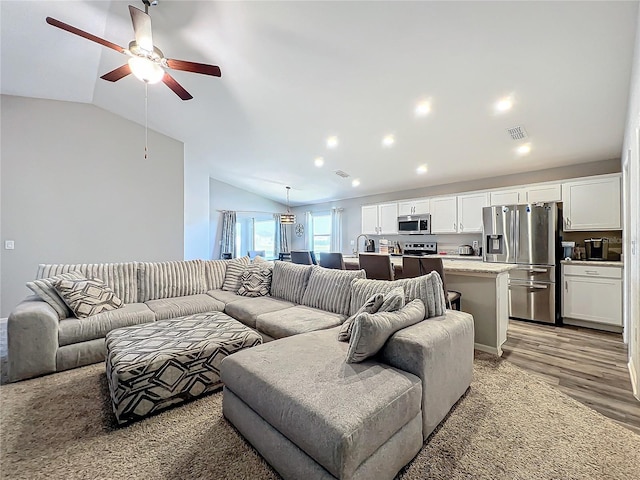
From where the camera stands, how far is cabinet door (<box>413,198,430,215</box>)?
5672 millimetres

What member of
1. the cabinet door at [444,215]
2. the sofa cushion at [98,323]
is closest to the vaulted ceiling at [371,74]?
the cabinet door at [444,215]

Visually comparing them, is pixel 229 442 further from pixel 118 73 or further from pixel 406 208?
pixel 406 208

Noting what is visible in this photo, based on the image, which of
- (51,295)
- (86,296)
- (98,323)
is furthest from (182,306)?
(51,295)

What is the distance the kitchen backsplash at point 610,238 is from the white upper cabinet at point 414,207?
2.22 metres

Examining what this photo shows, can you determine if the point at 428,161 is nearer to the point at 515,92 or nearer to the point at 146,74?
the point at 515,92

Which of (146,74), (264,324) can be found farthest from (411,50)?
(264,324)

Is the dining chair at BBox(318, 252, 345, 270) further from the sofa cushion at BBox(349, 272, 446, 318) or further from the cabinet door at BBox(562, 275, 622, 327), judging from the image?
the cabinet door at BBox(562, 275, 622, 327)

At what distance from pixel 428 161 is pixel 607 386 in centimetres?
354

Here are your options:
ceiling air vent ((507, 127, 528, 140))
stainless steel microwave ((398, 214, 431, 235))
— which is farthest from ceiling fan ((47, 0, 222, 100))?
stainless steel microwave ((398, 214, 431, 235))

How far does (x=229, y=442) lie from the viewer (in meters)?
1.60

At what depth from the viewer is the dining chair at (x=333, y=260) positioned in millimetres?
3861

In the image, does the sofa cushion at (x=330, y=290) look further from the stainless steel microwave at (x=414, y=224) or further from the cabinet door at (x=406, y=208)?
the cabinet door at (x=406, y=208)

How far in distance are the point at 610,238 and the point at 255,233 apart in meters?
7.94

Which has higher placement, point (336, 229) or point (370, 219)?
point (370, 219)
